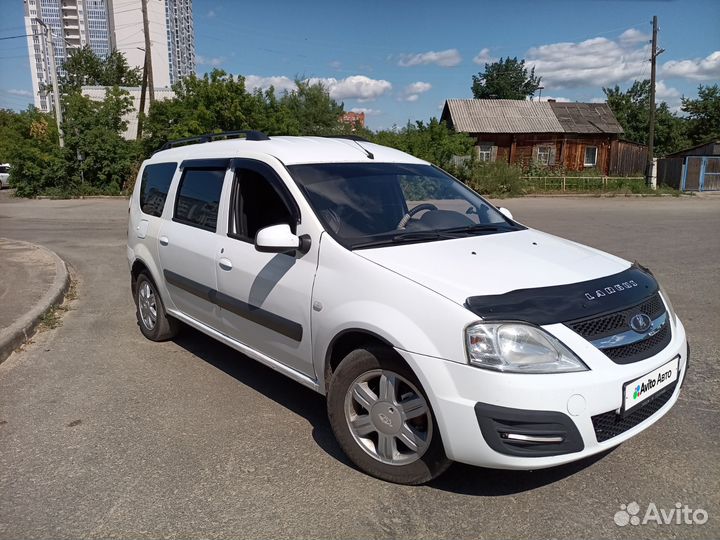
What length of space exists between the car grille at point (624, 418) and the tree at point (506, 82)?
239 feet

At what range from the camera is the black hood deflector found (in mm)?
2559

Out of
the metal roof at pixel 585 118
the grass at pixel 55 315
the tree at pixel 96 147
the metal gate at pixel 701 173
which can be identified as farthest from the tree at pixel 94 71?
the grass at pixel 55 315

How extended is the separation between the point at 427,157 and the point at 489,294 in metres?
25.5

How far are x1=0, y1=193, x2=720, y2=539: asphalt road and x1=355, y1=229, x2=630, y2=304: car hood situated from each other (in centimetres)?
108

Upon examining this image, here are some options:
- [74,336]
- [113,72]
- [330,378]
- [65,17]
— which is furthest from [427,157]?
[65,17]

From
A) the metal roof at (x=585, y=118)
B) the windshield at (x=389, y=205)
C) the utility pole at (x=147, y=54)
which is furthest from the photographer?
the metal roof at (x=585, y=118)

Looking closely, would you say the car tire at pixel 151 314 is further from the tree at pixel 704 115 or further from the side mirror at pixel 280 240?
the tree at pixel 704 115

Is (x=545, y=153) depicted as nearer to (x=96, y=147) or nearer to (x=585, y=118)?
(x=585, y=118)

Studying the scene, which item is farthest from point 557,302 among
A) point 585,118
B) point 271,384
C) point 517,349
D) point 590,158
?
point 585,118

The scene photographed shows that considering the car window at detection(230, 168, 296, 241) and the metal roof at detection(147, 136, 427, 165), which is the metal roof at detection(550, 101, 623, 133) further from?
the car window at detection(230, 168, 296, 241)

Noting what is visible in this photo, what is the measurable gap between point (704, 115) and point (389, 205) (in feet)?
200

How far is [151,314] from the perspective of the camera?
545 centimetres

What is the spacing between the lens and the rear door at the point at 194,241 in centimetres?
420

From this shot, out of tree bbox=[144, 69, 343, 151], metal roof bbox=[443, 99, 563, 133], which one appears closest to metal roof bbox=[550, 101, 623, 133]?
metal roof bbox=[443, 99, 563, 133]
